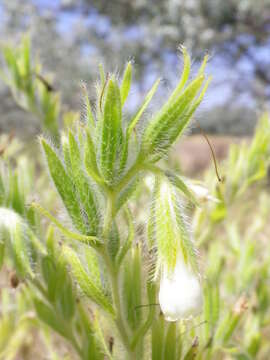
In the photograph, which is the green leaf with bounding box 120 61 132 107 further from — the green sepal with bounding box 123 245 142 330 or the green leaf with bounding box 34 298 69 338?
the green leaf with bounding box 34 298 69 338

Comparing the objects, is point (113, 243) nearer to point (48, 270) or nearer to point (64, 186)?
point (64, 186)

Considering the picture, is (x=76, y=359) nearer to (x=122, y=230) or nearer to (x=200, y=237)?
(x=122, y=230)

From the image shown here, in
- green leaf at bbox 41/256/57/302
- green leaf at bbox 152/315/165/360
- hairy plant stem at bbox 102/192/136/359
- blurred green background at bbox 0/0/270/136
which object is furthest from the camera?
blurred green background at bbox 0/0/270/136

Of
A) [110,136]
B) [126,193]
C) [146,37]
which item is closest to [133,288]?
[126,193]

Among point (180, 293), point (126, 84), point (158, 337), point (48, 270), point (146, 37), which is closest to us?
point (180, 293)

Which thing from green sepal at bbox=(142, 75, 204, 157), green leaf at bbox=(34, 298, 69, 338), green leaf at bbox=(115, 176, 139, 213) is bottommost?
green leaf at bbox=(34, 298, 69, 338)

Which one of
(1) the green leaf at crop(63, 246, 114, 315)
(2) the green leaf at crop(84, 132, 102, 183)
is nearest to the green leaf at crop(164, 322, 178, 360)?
(1) the green leaf at crop(63, 246, 114, 315)

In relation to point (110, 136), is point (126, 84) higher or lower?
higher
